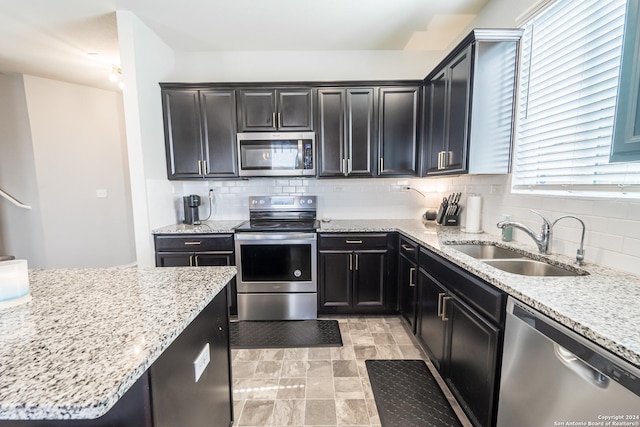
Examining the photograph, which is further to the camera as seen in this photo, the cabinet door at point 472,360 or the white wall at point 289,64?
the white wall at point 289,64

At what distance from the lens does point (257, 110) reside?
106 inches

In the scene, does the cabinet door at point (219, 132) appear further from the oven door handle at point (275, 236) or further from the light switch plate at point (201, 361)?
the light switch plate at point (201, 361)

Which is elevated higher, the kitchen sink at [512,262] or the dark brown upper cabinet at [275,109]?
the dark brown upper cabinet at [275,109]

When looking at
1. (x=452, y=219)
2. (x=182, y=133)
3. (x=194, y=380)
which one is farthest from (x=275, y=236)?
(x=452, y=219)

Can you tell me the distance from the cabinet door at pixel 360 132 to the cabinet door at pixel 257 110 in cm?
78

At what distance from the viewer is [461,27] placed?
8.35 feet

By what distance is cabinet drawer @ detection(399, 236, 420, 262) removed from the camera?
7.04ft

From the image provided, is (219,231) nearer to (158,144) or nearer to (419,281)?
(158,144)

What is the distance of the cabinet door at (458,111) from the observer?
1915 mm

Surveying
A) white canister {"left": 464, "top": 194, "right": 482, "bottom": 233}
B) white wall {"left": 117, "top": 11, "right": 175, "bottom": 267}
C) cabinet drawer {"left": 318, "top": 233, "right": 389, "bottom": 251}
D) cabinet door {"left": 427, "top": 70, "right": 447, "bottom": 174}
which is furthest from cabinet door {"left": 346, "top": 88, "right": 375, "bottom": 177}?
white wall {"left": 117, "top": 11, "right": 175, "bottom": 267}

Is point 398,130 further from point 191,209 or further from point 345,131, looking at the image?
point 191,209

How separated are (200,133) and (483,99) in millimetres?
2552

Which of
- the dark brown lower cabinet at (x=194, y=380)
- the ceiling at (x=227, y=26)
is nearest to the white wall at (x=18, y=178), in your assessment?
the ceiling at (x=227, y=26)

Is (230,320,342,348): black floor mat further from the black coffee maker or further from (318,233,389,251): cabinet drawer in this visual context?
the black coffee maker
